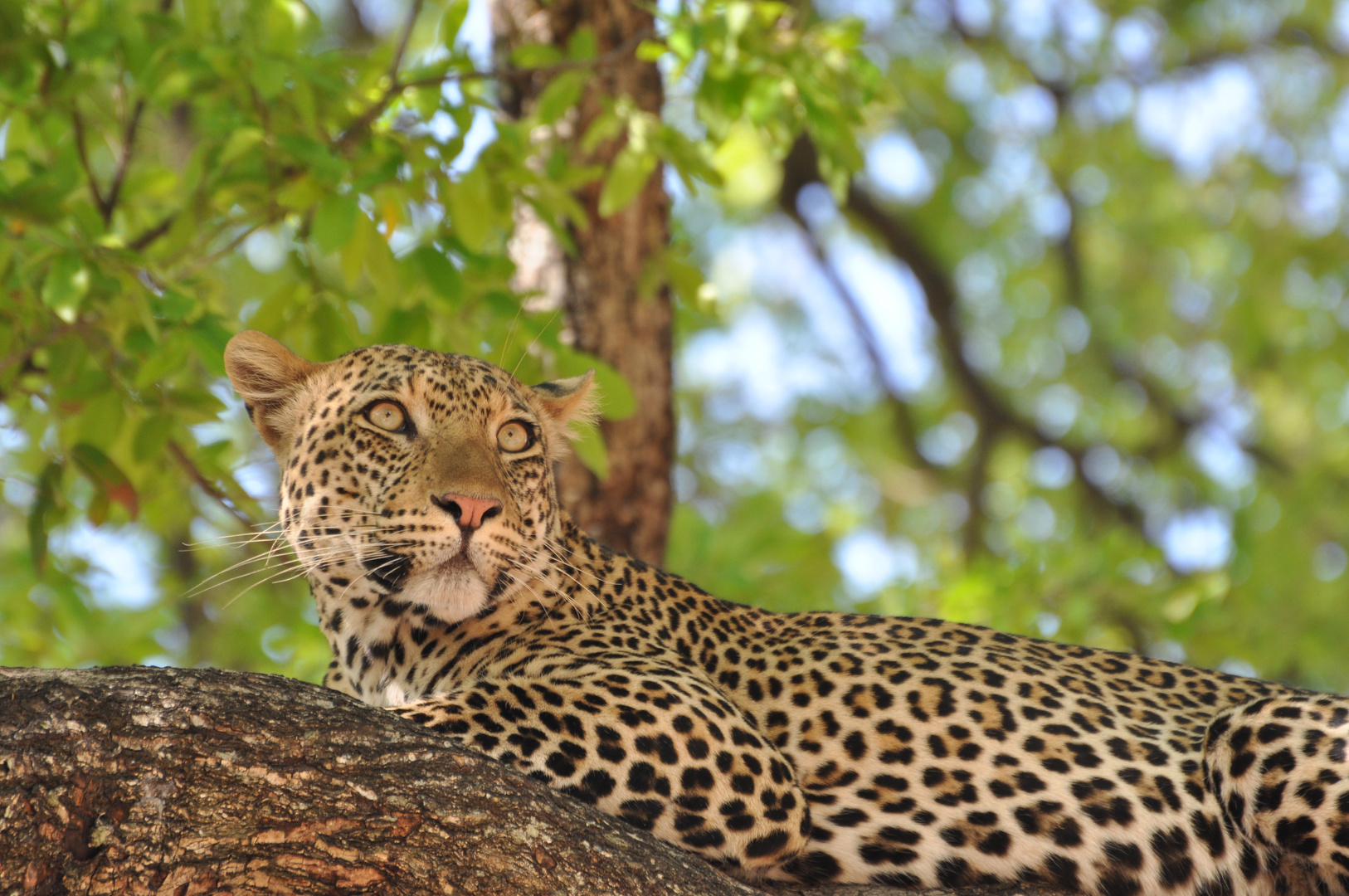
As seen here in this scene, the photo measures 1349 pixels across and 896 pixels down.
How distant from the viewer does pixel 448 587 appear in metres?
5.07

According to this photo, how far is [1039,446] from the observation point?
1823cm

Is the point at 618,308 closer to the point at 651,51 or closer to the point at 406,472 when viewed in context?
the point at 651,51

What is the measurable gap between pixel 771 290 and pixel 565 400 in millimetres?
16179

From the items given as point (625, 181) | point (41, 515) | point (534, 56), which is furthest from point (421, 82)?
point (41, 515)

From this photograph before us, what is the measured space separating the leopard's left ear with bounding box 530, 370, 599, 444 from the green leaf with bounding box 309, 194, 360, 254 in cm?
114

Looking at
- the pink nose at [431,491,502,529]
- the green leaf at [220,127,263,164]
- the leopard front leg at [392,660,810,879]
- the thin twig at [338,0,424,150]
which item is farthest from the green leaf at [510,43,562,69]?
the leopard front leg at [392,660,810,879]

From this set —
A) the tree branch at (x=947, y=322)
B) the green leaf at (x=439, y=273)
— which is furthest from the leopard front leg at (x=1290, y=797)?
the tree branch at (x=947, y=322)

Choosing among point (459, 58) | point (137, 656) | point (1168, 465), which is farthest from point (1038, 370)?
point (459, 58)

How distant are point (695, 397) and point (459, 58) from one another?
49.3 feet

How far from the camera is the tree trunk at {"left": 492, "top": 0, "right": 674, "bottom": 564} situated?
28.2ft

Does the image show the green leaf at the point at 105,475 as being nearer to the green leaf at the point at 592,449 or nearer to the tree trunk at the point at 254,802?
the green leaf at the point at 592,449

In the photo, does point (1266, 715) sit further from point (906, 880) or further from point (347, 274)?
point (347, 274)

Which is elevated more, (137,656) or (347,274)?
(347,274)

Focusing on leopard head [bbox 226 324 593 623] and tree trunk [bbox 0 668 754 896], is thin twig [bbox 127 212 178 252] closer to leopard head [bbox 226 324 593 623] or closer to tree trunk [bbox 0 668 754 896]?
leopard head [bbox 226 324 593 623]
